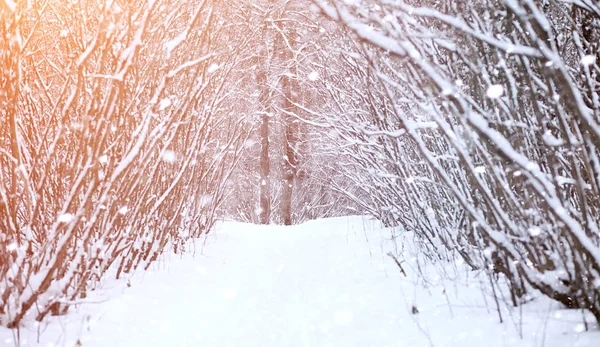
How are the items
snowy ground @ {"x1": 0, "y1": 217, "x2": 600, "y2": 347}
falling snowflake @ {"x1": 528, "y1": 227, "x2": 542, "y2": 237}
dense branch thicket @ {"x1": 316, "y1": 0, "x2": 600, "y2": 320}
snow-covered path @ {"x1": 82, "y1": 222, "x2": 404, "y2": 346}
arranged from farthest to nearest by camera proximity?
snow-covered path @ {"x1": 82, "y1": 222, "x2": 404, "y2": 346} < snowy ground @ {"x1": 0, "y1": 217, "x2": 600, "y2": 347} < falling snowflake @ {"x1": 528, "y1": 227, "x2": 542, "y2": 237} < dense branch thicket @ {"x1": 316, "y1": 0, "x2": 600, "y2": 320}

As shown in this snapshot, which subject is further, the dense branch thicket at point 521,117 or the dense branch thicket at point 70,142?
the dense branch thicket at point 70,142

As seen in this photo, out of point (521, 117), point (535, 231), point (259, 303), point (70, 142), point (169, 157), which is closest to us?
point (535, 231)

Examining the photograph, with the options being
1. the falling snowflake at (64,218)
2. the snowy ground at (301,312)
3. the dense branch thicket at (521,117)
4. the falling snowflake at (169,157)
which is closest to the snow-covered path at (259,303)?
the snowy ground at (301,312)

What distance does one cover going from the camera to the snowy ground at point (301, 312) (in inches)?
80.7

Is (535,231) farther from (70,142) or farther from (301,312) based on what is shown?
(70,142)

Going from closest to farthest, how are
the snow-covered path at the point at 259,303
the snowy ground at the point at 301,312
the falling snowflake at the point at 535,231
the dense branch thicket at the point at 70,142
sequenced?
the falling snowflake at the point at 535,231
the snowy ground at the point at 301,312
the dense branch thicket at the point at 70,142
the snow-covered path at the point at 259,303

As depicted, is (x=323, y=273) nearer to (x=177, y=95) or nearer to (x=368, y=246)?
(x=368, y=246)

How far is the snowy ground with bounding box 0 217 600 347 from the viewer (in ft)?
6.72

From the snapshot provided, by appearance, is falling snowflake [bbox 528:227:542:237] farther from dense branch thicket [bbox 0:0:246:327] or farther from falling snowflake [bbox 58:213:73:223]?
falling snowflake [bbox 58:213:73:223]

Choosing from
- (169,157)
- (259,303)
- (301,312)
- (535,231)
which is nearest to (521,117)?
(535,231)

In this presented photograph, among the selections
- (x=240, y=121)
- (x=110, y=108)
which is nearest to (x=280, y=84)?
(x=240, y=121)

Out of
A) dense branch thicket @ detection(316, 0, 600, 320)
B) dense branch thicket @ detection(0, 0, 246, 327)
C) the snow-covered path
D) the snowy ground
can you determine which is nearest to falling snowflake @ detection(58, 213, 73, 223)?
dense branch thicket @ detection(0, 0, 246, 327)

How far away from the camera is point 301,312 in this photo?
3.07m

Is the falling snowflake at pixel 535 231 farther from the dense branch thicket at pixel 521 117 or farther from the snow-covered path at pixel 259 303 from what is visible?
the snow-covered path at pixel 259 303
